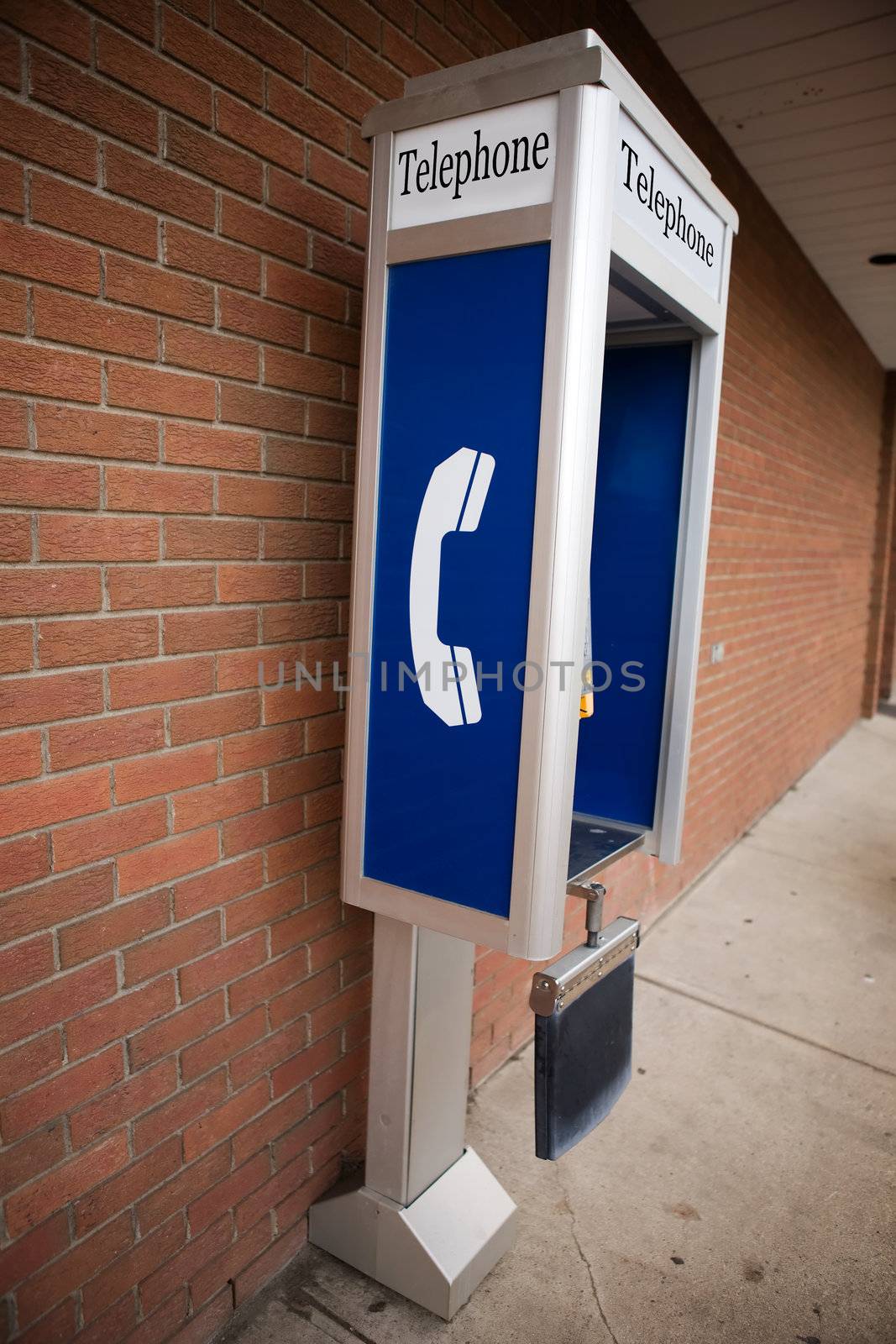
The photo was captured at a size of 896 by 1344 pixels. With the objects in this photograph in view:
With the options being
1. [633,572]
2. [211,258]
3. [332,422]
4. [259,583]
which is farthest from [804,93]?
[259,583]

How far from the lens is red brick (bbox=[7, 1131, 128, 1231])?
156cm

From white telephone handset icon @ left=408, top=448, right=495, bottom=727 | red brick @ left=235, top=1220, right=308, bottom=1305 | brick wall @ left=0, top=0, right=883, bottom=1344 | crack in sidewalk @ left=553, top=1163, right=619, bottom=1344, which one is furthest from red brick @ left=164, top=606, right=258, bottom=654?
crack in sidewalk @ left=553, top=1163, right=619, bottom=1344

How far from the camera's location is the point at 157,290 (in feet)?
5.28

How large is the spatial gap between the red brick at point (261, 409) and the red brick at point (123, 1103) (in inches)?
49.5

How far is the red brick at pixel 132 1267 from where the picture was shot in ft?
5.66

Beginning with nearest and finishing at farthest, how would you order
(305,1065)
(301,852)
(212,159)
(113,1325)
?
(212,159)
(113,1325)
(301,852)
(305,1065)

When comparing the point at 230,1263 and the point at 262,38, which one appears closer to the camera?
the point at 262,38

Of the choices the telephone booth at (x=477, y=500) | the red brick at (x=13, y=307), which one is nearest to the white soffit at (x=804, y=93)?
the telephone booth at (x=477, y=500)

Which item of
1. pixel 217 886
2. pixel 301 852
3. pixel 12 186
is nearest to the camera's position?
pixel 12 186

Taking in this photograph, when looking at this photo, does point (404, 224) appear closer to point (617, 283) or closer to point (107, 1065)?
point (617, 283)

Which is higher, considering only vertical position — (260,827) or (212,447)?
(212,447)

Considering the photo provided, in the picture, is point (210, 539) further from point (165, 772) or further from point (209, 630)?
point (165, 772)

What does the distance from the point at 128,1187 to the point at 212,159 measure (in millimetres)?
1994

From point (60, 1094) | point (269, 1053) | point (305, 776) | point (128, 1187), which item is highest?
point (305, 776)
